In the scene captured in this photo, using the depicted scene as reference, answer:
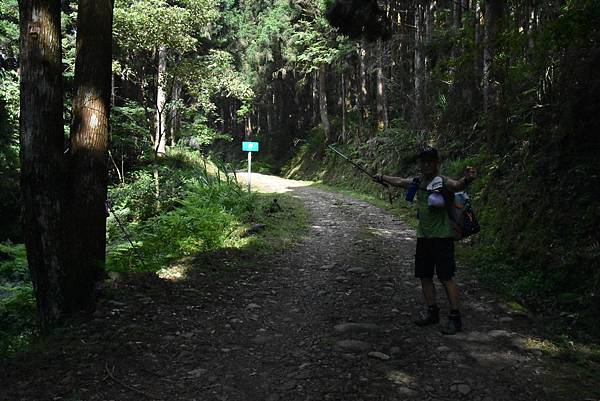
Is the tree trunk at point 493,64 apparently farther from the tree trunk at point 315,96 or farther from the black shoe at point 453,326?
the tree trunk at point 315,96

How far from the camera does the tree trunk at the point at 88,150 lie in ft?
17.3

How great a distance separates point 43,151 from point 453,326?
15.8ft

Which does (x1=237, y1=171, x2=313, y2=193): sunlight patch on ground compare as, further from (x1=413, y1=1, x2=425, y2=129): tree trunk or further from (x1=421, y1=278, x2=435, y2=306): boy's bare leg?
(x1=421, y1=278, x2=435, y2=306): boy's bare leg

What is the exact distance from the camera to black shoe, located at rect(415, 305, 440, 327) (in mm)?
5043

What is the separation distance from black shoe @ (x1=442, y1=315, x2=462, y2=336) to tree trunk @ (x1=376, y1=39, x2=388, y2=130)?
60.7 feet

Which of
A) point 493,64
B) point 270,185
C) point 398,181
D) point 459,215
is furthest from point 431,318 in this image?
point 270,185

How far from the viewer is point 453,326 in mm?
4824

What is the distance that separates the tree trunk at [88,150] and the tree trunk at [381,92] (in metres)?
17.9

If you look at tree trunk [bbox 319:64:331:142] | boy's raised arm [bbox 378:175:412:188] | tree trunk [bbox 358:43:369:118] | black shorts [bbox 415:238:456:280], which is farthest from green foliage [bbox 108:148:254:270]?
tree trunk [bbox 319:64:331:142]

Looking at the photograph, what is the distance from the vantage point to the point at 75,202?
207 inches

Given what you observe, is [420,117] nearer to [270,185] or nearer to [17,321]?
[270,185]

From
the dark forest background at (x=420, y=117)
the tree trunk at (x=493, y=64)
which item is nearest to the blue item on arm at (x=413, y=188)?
the dark forest background at (x=420, y=117)

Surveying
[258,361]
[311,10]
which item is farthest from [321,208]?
[311,10]

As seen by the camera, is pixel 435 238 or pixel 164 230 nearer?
pixel 435 238
